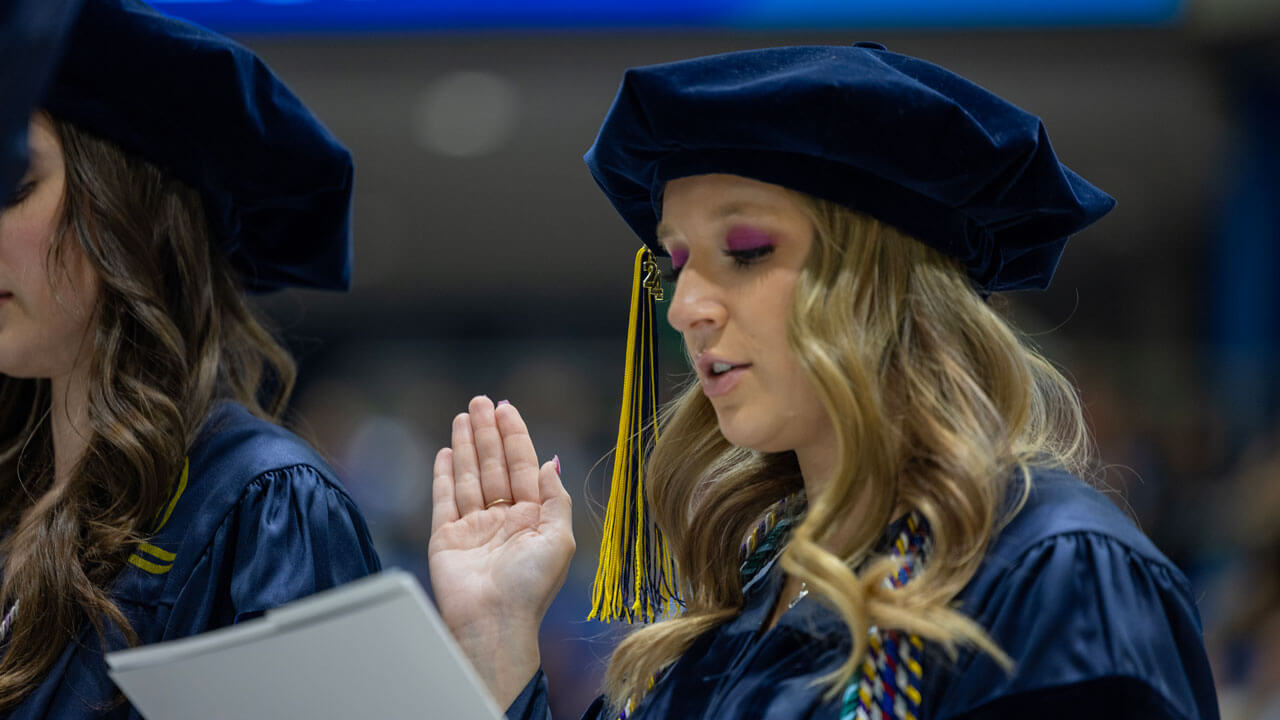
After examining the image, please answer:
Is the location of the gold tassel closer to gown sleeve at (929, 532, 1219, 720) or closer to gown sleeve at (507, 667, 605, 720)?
gown sleeve at (507, 667, 605, 720)

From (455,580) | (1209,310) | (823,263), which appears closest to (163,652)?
(455,580)

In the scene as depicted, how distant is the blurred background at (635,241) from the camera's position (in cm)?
398

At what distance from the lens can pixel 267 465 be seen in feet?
4.51

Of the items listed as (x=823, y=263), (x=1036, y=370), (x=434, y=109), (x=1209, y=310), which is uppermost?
(x=823, y=263)

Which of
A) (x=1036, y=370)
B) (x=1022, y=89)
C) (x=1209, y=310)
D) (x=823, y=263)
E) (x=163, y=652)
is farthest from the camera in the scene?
(x=1209, y=310)

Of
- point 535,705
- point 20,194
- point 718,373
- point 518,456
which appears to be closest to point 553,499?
point 518,456

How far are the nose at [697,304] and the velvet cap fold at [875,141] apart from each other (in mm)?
100

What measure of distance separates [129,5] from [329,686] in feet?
2.67

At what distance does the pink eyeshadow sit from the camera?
1116 mm

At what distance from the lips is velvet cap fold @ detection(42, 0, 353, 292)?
615mm

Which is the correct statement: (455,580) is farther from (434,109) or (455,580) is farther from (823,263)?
(434,109)

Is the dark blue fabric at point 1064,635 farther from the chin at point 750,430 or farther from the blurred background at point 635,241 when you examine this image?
the blurred background at point 635,241

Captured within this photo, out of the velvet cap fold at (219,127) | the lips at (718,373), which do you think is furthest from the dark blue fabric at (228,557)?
the lips at (718,373)

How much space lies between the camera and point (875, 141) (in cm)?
105
